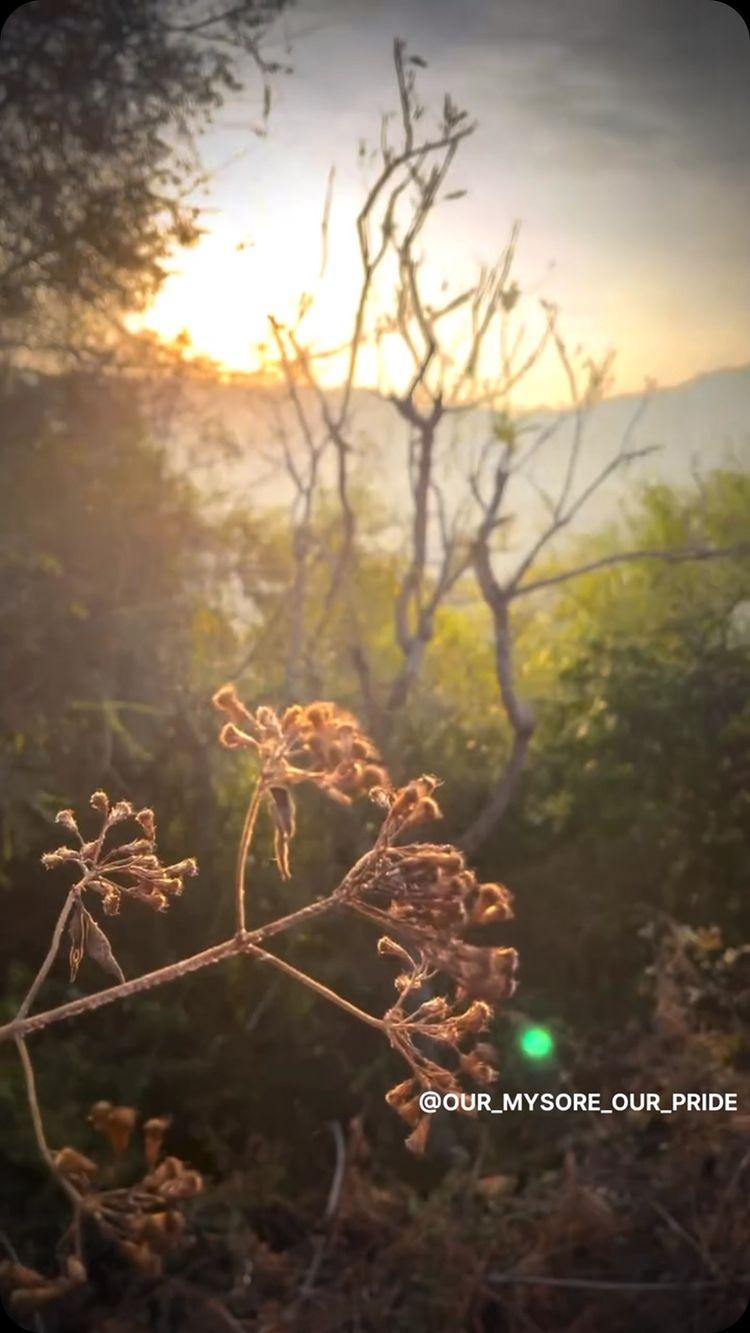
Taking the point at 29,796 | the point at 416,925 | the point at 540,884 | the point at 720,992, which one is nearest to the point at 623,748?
the point at 540,884

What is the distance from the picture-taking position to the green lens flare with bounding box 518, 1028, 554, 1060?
124 centimetres

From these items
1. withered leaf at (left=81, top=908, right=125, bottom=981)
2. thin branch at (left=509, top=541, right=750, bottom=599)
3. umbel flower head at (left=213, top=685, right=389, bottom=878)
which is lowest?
withered leaf at (left=81, top=908, right=125, bottom=981)

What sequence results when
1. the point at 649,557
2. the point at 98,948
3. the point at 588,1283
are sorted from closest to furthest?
the point at 98,948
the point at 588,1283
the point at 649,557

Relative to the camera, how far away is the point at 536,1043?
49.6 inches

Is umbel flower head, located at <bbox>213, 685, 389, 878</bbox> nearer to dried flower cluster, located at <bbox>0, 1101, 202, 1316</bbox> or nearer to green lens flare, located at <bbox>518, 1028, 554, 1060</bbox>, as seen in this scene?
dried flower cluster, located at <bbox>0, 1101, 202, 1316</bbox>

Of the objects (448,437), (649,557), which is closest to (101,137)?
(448,437)

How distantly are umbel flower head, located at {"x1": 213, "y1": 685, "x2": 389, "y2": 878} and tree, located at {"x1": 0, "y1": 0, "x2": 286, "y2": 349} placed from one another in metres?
0.73

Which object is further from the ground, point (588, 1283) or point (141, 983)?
point (141, 983)

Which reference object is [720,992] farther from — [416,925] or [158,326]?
[158,326]

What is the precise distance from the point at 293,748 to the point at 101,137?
35.6 inches

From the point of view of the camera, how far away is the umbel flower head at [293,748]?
24.1 inches

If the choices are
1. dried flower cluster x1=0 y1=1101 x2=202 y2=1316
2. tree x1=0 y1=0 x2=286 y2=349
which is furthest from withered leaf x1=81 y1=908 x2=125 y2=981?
tree x1=0 y1=0 x2=286 y2=349

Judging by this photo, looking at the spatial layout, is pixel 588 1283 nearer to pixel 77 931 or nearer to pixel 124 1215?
pixel 124 1215

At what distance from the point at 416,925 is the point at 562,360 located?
83 cm
